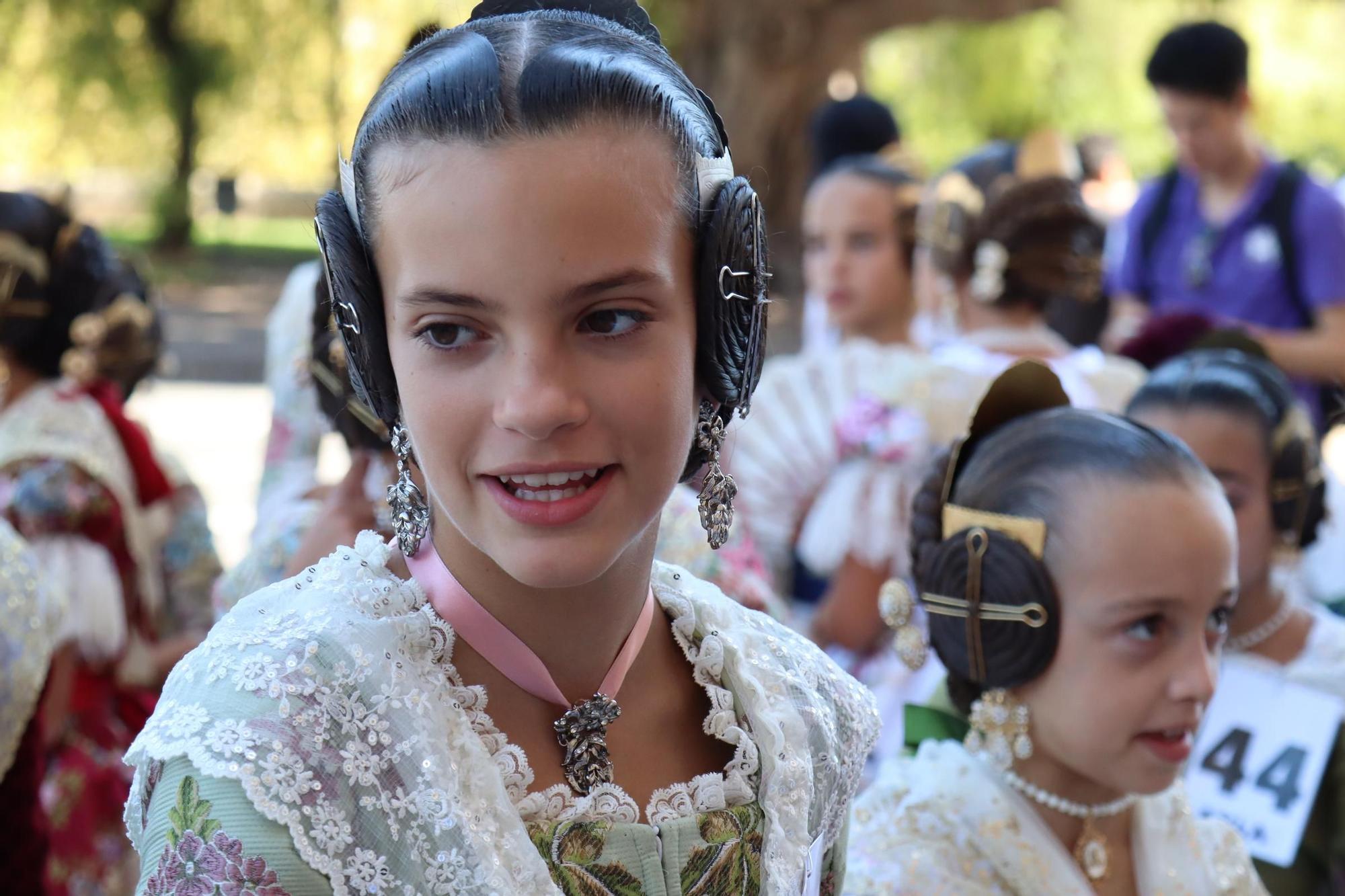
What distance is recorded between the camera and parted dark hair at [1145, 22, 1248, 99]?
15.6 ft

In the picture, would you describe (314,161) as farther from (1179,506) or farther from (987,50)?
(1179,506)

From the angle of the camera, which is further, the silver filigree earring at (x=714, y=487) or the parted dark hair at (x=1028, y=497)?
the parted dark hair at (x=1028, y=497)

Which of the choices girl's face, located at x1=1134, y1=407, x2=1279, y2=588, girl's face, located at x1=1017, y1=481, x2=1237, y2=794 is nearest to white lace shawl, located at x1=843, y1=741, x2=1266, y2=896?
girl's face, located at x1=1017, y1=481, x2=1237, y2=794

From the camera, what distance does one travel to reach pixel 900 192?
4.45 m

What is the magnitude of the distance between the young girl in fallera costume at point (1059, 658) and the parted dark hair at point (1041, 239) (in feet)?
5.72

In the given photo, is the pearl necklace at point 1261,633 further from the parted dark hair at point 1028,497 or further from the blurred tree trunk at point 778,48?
the blurred tree trunk at point 778,48

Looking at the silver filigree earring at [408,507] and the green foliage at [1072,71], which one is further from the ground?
the green foliage at [1072,71]

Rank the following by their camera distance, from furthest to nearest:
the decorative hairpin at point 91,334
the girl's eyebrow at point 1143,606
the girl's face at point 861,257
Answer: the girl's face at point 861,257 → the decorative hairpin at point 91,334 → the girl's eyebrow at point 1143,606

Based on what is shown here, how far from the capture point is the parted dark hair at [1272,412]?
8.92 feet

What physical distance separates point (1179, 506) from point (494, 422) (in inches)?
41.6

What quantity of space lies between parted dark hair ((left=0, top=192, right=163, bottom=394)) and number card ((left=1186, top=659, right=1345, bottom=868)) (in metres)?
2.49

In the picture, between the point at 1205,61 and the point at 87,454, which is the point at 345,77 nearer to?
the point at 1205,61

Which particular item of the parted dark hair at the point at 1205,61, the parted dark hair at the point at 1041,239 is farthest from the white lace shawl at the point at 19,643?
the parted dark hair at the point at 1205,61

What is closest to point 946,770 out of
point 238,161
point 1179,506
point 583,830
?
point 1179,506
